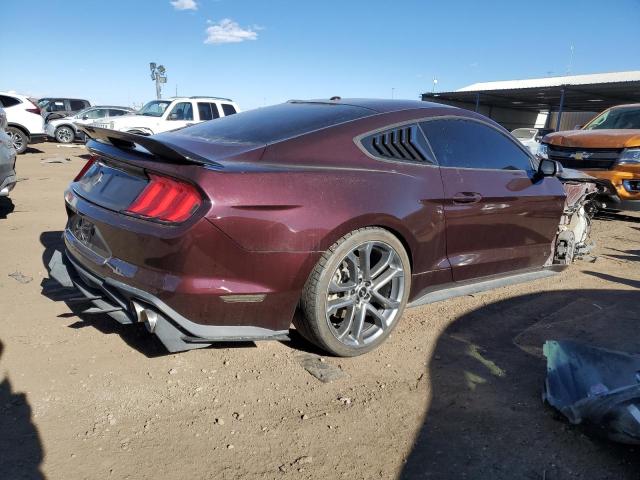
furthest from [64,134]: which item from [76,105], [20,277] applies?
[20,277]

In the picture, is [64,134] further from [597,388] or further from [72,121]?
[597,388]

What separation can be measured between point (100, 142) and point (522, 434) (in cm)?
281

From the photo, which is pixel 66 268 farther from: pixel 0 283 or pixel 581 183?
pixel 581 183

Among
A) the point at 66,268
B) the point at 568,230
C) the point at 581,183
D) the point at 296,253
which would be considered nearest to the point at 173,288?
the point at 296,253

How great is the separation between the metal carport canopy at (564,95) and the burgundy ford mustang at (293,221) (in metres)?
24.0

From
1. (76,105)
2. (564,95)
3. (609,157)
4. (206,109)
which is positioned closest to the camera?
(609,157)

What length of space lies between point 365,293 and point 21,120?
14.4m

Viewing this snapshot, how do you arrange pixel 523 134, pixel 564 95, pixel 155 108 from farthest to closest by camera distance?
pixel 564 95, pixel 523 134, pixel 155 108

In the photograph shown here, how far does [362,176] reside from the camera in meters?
2.87

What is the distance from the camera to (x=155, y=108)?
609 inches

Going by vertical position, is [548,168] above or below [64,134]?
above

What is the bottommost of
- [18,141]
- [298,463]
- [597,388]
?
[298,463]

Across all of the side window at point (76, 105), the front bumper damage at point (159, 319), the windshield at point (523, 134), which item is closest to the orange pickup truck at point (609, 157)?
the front bumper damage at point (159, 319)

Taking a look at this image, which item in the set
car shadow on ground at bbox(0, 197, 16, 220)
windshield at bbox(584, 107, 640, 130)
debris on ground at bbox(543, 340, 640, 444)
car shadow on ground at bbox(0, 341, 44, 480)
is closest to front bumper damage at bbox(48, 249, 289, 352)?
car shadow on ground at bbox(0, 341, 44, 480)
